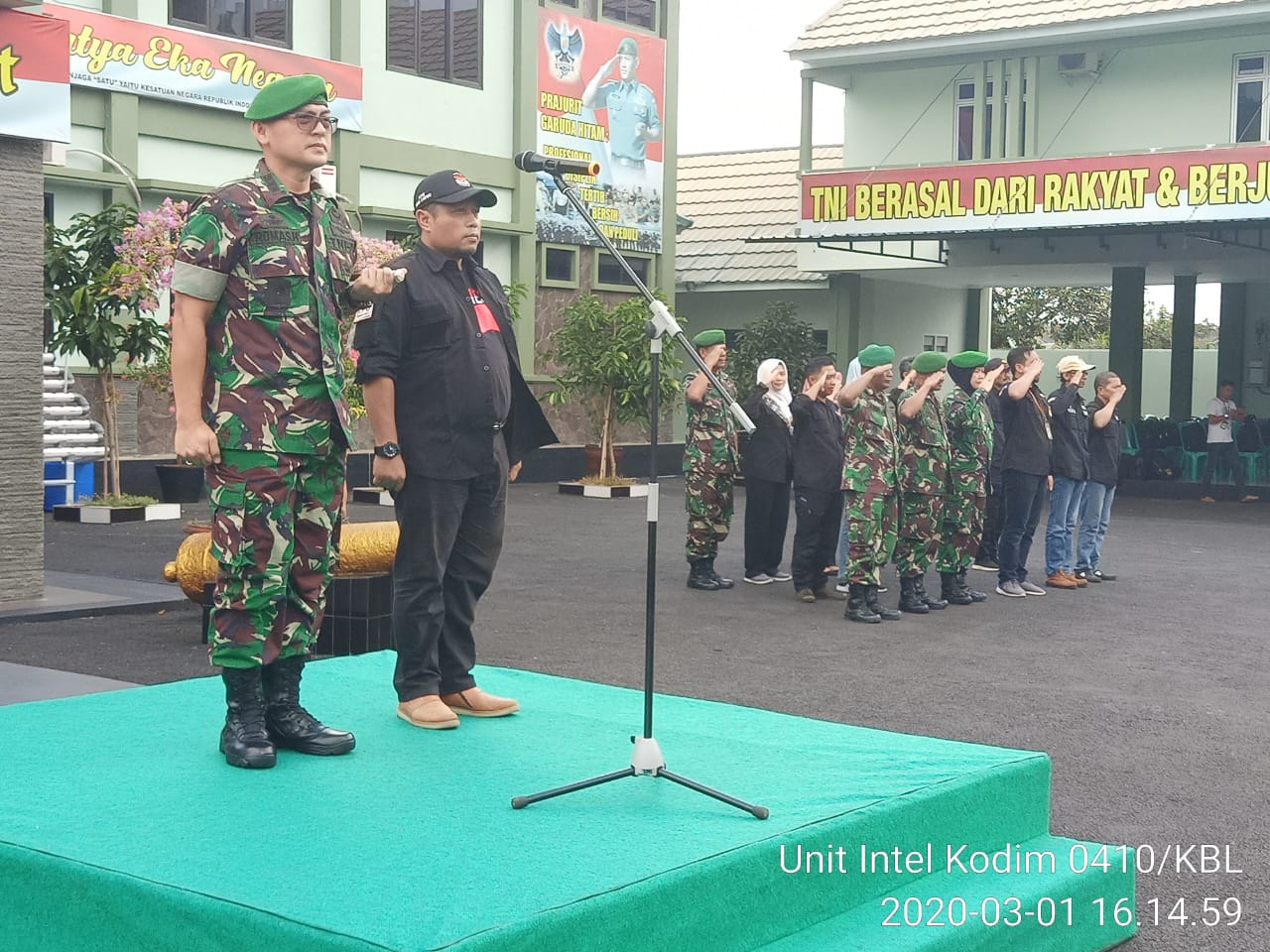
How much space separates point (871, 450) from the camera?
974cm

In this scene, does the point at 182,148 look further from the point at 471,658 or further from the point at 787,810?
the point at 787,810

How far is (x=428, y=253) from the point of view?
493cm

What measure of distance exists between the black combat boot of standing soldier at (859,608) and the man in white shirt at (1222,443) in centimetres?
1353

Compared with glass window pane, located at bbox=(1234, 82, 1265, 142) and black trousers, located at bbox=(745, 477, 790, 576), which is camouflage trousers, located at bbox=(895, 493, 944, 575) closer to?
black trousers, located at bbox=(745, 477, 790, 576)

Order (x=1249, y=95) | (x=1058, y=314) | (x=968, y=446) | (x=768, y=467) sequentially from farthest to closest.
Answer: (x=1058, y=314)
(x=1249, y=95)
(x=768, y=467)
(x=968, y=446)

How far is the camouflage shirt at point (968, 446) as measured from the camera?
10766 mm

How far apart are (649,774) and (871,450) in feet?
18.9

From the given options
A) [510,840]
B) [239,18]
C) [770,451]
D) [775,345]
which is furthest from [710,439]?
[775,345]

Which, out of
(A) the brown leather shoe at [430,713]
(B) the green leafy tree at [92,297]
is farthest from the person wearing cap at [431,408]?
(B) the green leafy tree at [92,297]

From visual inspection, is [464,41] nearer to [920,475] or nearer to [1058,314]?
[920,475]

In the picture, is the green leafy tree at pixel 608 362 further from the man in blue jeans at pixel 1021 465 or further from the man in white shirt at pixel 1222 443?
the man in blue jeans at pixel 1021 465

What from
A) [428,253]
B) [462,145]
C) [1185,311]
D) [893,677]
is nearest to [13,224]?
[428,253]

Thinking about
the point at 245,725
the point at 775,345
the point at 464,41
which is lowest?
the point at 245,725

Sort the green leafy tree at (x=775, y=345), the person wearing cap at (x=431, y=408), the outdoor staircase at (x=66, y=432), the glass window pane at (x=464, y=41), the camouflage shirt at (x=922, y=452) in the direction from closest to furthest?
1. the person wearing cap at (x=431, y=408)
2. the camouflage shirt at (x=922, y=452)
3. the outdoor staircase at (x=66, y=432)
4. the glass window pane at (x=464, y=41)
5. the green leafy tree at (x=775, y=345)
